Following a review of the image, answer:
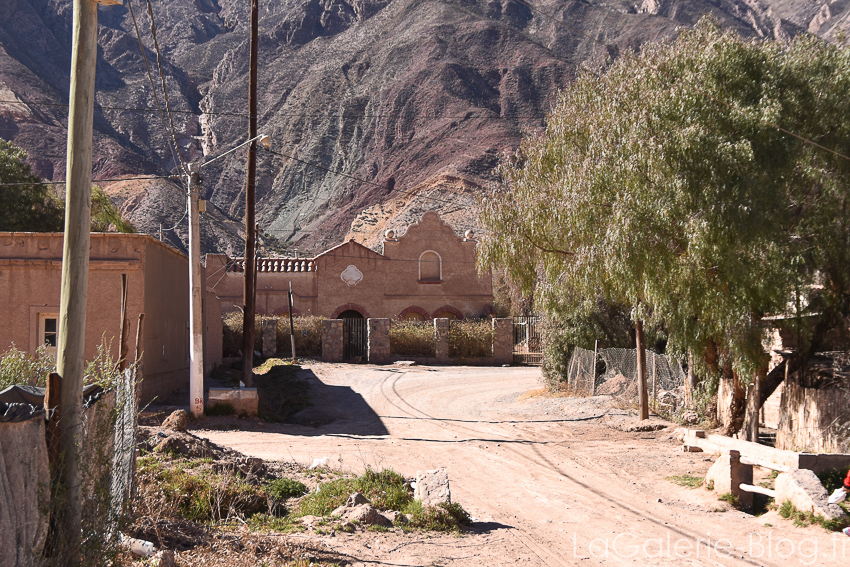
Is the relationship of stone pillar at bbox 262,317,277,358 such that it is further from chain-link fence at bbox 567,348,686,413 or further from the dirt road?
chain-link fence at bbox 567,348,686,413

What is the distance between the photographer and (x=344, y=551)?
21.6 ft

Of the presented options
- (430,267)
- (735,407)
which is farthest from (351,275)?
(735,407)

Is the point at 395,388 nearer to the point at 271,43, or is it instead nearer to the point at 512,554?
the point at 512,554

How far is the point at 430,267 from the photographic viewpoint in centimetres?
4181

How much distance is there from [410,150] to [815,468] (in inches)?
3995

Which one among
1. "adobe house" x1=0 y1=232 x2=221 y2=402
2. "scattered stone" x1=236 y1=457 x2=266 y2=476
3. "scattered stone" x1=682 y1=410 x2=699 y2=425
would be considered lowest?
"scattered stone" x1=236 y1=457 x2=266 y2=476

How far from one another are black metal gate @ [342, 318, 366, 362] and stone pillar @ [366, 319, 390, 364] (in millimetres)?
751

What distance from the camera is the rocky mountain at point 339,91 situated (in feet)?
309

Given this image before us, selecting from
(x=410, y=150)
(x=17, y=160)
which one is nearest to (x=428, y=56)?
(x=410, y=150)

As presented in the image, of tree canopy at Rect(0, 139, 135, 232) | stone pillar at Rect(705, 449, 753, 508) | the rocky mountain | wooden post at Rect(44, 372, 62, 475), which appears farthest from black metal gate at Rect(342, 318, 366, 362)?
the rocky mountain

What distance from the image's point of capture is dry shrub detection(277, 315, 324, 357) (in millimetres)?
33000

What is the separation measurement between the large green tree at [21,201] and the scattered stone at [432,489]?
85.8 feet

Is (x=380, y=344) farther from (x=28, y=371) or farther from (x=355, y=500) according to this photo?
(x=28, y=371)

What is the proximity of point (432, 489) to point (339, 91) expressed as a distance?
11754 cm
